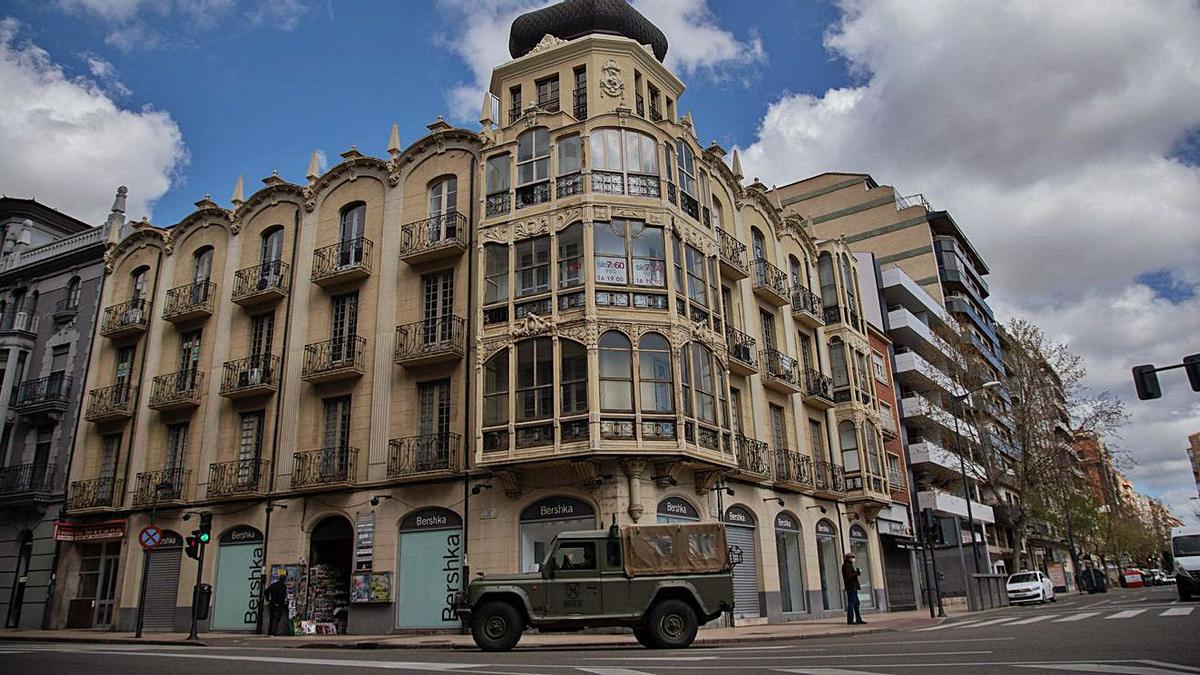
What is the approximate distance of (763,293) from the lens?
29438mm

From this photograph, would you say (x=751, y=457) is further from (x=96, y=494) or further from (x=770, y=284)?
(x=96, y=494)

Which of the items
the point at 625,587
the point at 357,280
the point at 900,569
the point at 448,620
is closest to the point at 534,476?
the point at 448,620

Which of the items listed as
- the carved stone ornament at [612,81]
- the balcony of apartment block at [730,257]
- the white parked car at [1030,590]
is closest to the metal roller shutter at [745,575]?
the balcony of apartment block at [730,257]

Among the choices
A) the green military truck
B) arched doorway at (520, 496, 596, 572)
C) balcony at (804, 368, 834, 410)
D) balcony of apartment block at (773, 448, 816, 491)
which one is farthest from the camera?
balcony at (804, 368, 834, 410)

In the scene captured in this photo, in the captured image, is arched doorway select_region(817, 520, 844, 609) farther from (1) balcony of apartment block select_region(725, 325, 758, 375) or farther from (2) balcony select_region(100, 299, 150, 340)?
(2) balcony select_region(100, 299, 150, 340)

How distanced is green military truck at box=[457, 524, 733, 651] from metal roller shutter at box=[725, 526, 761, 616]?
29.5ft

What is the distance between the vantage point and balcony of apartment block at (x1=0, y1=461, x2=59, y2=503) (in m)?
30.1

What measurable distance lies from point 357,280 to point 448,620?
1142 cm

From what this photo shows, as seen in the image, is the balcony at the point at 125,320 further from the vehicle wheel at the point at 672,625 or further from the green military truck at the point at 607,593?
the vehicle wheel at the point at 672,625

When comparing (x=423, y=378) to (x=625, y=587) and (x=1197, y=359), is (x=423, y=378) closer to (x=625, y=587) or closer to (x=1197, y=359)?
(x=625, y=587)

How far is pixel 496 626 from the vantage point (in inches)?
579

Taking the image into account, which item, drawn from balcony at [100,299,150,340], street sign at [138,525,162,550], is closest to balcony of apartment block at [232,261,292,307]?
balcony at [100,299,150,340]

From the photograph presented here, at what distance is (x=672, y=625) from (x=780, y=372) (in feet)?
51.2

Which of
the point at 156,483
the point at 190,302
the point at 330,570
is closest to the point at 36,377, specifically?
the point at 190,302
